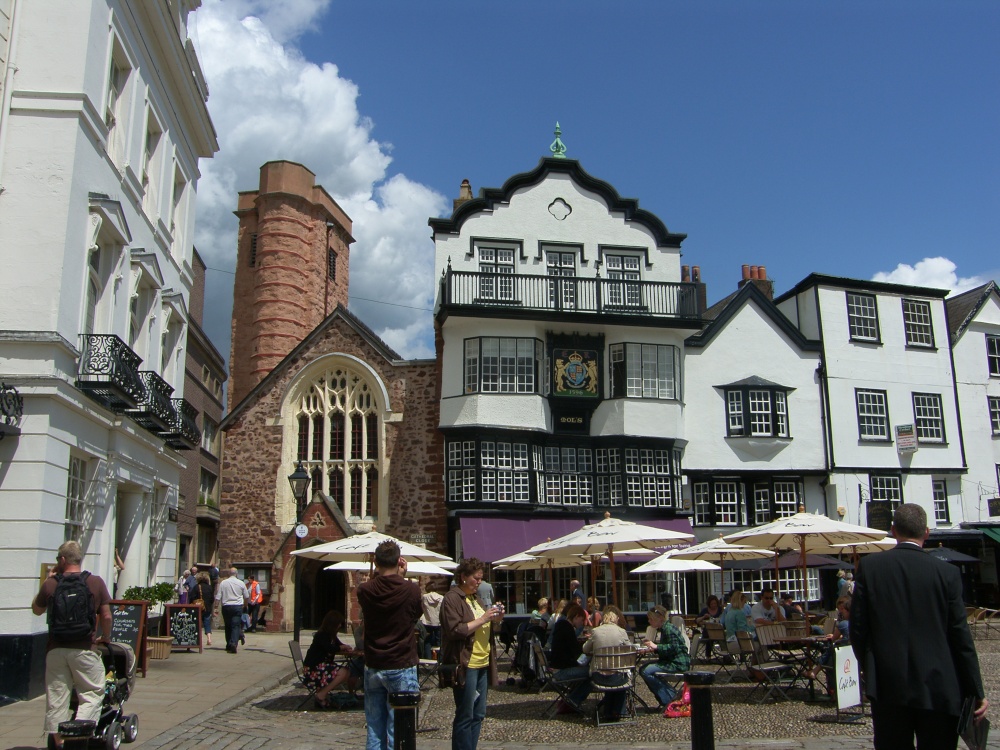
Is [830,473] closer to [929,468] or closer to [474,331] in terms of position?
[929,468]

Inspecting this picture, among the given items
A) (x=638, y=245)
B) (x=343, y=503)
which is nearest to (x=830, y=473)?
(x=638, y=245)

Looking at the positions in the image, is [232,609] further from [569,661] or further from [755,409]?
[755,409]

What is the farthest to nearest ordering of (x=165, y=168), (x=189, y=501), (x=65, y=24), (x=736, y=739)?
(x=189, y=501) → (x=165, y=168) → (x=65, y=24) → (x=736, y=739)

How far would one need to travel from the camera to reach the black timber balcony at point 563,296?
26219 millimetres

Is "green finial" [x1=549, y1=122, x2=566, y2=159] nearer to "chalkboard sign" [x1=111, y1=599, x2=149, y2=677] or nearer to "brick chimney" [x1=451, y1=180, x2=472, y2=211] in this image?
"brick chimney" [x1=451, y1=180, x2=472, y2=211]

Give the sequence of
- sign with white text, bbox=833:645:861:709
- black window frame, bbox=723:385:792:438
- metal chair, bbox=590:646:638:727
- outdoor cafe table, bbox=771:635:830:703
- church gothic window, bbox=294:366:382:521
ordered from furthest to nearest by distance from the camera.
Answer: black window frame, bbox=723:385:792:438, church gothic window, bbox=294:366:382:521, outdoor cafe table, bbox=771:635:830:703, metal chair, bbox=590:646:638:727, sign with white text, bbox=833:645:861:709

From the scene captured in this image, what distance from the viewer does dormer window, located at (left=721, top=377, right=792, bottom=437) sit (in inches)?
1099

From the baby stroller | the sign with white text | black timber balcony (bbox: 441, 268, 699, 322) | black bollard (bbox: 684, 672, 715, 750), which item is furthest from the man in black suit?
black timber balcony (bbox: 441, 268, 699, 322)

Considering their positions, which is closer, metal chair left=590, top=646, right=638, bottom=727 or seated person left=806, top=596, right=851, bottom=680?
metal chair left=590, top=646, right=638, bottom=727

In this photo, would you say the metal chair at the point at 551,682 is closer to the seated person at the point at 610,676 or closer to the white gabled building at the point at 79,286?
the seated person at the point at 610,676

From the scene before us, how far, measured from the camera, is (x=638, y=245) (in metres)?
28.6

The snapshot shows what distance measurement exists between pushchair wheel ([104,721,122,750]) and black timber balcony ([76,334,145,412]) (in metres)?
5.80

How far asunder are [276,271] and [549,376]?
Result: 50.7ft

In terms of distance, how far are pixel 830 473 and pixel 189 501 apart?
22353mm
